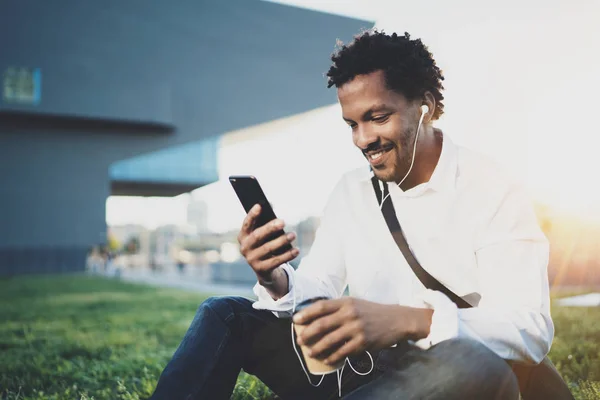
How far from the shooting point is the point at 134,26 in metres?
21.9

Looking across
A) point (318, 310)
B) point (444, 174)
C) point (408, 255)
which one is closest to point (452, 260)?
point (408, 255)

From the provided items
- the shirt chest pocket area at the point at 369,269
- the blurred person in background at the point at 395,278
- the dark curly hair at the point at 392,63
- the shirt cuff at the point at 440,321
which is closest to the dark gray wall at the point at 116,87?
the dark curly hair at the point at 392,63

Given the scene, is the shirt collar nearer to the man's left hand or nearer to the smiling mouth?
the smiling mouth

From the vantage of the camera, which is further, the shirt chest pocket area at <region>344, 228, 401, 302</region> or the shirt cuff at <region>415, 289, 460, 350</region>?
the shirt chest pocket area at <region>344, 228, 401, 302</region>

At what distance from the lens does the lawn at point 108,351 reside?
2908mm

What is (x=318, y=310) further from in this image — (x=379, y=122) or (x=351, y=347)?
(x=379, y=122)

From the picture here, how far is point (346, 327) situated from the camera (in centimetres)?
142

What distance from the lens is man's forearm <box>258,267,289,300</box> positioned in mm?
1833

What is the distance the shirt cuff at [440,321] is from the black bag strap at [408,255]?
14.0 inches

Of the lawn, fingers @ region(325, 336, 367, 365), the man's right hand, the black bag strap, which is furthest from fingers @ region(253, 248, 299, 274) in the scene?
the lawn

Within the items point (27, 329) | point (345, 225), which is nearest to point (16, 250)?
point (27, 329)

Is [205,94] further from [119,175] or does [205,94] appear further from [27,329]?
[27,329]

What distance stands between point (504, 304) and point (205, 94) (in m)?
23.1

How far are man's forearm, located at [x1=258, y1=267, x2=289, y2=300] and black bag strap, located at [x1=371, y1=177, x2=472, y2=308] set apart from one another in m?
0.42
